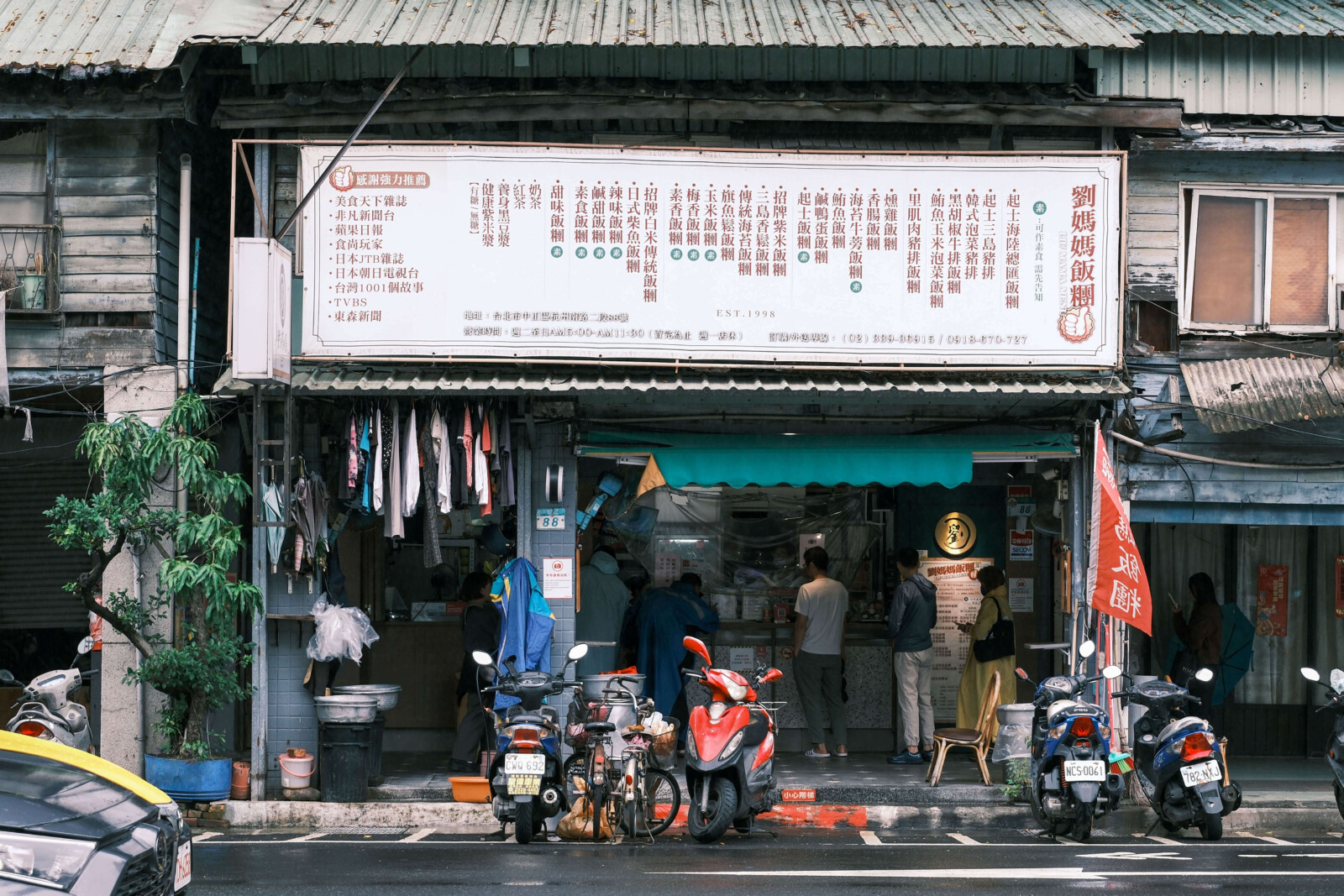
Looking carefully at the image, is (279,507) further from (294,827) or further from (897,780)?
(897,780)

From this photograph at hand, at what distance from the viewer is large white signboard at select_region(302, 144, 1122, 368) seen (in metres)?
12.1

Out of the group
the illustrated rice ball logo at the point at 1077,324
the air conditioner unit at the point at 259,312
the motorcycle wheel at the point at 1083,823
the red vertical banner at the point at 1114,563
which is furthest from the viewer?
the illustrated rice ball logo at the point at 1077,324

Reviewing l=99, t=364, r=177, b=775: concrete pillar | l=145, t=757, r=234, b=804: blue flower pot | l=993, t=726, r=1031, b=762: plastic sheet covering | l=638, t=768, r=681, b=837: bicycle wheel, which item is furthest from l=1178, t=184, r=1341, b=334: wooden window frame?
l=145, t=757, r=234, b=804: blue flower pot

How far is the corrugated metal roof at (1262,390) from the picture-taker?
40.3 feet

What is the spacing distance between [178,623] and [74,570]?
14.1 feet

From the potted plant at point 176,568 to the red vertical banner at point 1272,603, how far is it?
34.9 feet

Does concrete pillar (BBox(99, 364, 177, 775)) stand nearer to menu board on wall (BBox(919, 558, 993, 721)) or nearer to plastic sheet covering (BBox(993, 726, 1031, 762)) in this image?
plastic sheet covering (BBox(993, 726, 1031, 762))

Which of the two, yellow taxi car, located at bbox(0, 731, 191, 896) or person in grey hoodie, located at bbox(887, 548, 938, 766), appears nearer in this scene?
yellow taxi car, located at bbox(0, 731, 191, 896)

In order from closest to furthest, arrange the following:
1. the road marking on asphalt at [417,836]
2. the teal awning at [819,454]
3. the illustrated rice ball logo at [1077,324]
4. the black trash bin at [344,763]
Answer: the road marking on asphalt at [417,836] → the black trash bin at [344,763] → the illustrated rice ball logo at [1077,324] → the teal awning at [819,454]

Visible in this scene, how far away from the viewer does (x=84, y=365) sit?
12.6 meters

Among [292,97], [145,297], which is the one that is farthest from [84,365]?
[292,97]

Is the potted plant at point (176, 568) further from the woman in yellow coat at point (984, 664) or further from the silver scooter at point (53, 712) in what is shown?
the woman in yellow coat at point (984, 664)

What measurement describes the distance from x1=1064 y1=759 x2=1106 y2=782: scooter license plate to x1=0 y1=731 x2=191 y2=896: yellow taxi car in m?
6.43

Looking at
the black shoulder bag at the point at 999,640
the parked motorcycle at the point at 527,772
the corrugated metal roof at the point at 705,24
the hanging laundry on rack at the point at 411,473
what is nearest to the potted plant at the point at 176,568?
the hanging laundry on rack at the point at 411,473
